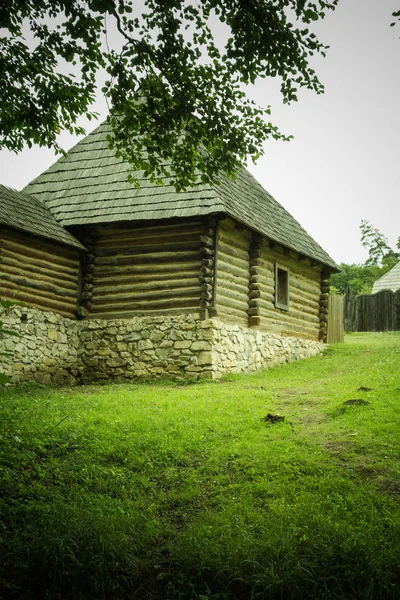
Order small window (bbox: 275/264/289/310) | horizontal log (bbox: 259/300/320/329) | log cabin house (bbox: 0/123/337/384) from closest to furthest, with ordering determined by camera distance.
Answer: log cabin house (bbox: 0/123/337/384), horizontal log (bbox: 259/300/320/329), small window (bbox: 275/264/289/310)

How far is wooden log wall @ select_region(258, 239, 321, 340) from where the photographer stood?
603 inches

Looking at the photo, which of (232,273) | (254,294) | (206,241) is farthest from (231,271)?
(206,241)

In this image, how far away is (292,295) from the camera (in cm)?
1697

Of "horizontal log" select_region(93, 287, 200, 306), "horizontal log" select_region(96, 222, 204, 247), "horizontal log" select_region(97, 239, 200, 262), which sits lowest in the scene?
"horizontal log" select_region(93, 287, 200, 306)

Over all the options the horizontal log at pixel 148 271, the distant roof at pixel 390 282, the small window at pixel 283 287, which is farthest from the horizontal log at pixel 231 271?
the distant roof at pixel 390 282

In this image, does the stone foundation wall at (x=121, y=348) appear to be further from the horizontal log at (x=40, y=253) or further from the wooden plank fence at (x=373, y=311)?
the wooden plank fence at (x=373, y=311)

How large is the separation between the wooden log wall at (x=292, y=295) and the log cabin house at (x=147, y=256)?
65 mm

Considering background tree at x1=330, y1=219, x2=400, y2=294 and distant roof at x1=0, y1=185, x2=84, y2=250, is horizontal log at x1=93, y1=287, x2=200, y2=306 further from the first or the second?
background tree at x1=330, y1=219, x2=400, y2=294

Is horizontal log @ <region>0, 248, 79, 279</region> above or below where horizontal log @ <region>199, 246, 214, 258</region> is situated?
below

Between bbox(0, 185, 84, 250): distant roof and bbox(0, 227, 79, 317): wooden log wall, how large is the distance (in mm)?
272

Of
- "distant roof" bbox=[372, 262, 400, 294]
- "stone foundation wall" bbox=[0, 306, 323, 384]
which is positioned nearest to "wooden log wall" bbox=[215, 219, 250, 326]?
"stone foundation wall" bbox=[0, 306, 323, 384]

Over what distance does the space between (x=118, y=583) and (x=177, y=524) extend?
1.06m

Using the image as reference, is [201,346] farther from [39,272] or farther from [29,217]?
[29,217]

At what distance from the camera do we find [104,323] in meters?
13.9
